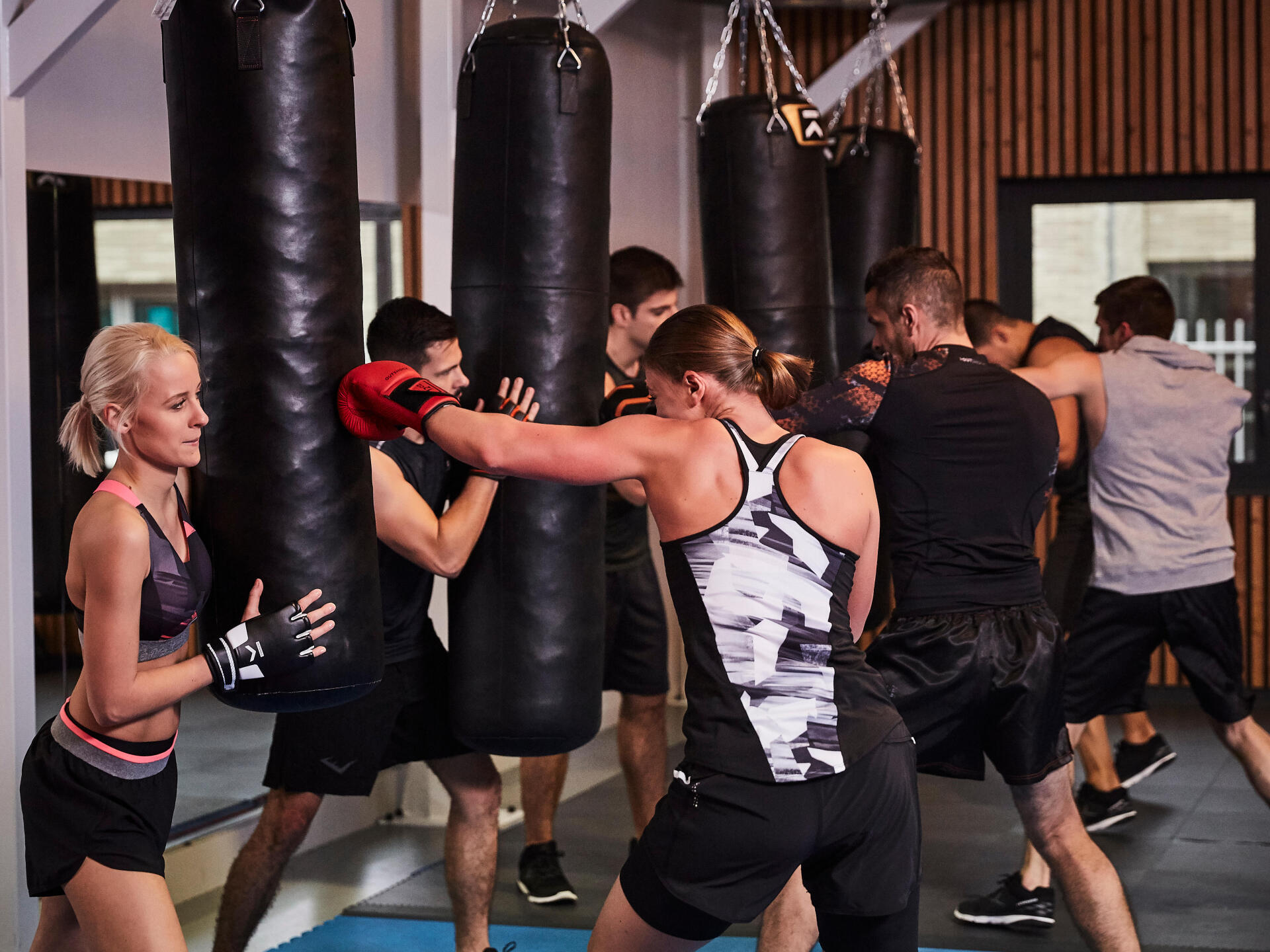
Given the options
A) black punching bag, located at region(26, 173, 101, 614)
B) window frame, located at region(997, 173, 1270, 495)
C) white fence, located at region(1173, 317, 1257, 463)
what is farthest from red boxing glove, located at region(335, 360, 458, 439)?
white fence, located at region(1173, 317, 1257, 463)

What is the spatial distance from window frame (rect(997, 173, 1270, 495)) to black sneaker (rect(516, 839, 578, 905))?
4.29m

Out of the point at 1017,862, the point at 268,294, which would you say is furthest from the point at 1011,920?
the point at 268,294

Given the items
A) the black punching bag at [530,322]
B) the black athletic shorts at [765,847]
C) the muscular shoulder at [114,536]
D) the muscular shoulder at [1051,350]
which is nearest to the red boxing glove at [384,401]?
the muscular shoulder at [114,536]

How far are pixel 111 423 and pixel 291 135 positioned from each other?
1.82 feet

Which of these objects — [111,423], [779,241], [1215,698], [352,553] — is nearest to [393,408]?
[352,553]

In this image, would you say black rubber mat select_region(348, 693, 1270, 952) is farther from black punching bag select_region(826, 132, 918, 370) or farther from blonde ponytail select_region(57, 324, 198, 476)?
blonde ponytail select_region(57, 324, 198, 476)

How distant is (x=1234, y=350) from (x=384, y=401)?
5788mm

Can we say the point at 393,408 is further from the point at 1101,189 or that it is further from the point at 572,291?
the point at 1101,189

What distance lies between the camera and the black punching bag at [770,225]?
3719 millimetres

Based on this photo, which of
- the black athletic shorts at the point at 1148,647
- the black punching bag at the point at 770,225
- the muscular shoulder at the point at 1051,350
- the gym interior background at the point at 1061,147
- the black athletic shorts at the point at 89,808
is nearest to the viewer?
the black athletic shorts at the point at 89,808

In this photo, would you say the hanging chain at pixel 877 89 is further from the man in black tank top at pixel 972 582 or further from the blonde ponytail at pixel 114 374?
the blonde ponytail at pixel 114 374

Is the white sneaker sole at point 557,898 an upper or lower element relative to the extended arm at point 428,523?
lower

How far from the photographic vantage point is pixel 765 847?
2.10 meters

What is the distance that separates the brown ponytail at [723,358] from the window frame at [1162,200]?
5234 millimetres
